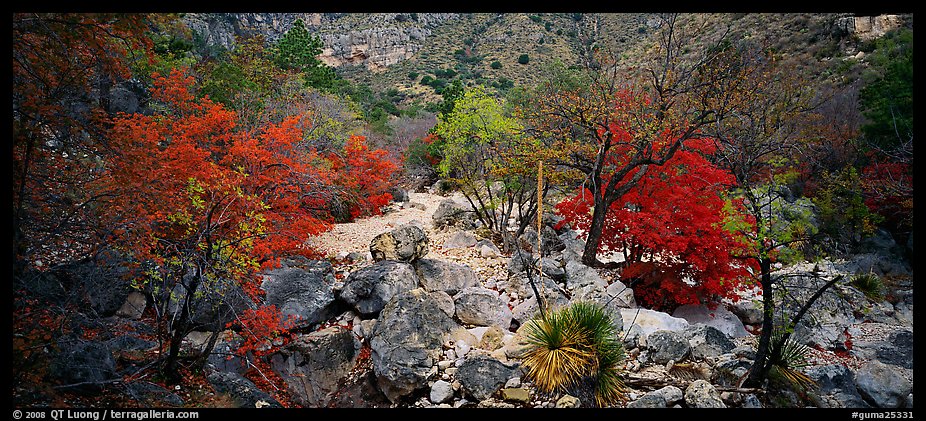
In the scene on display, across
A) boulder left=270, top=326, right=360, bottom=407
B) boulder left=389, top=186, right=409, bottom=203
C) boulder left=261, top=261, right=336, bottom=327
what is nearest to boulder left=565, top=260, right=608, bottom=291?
boulder left=270, top=326, right=360, bottom=407

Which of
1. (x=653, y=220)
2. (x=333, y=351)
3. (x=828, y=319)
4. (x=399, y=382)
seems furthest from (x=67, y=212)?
(x=828, y=319)

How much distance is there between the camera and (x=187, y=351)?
721cm

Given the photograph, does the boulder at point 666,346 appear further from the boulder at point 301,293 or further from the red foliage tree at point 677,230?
the boulder at point 301,293

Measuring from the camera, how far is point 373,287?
1007cm

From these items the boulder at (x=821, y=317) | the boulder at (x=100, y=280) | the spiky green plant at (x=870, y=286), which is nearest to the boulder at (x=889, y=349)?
the boulder at (x=821, y=317)

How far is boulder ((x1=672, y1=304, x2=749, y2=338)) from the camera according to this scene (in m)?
10.6

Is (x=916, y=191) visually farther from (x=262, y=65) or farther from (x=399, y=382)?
(x=262, y=65)

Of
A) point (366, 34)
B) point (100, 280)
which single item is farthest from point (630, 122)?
point (366, 34)

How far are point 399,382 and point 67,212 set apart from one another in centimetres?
546

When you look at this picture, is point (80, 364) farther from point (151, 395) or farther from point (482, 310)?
point (482, 310)

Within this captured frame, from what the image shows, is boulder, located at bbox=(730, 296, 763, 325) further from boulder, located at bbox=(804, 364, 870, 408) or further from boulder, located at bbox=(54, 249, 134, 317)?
boulder, located at bbox=(54, 249, 134, 317)

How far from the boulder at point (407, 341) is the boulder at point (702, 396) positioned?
4.19 metres

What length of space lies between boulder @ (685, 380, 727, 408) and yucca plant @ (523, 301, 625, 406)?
0.94 metres

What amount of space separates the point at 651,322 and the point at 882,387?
12.1 ft
